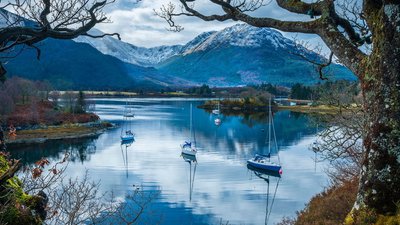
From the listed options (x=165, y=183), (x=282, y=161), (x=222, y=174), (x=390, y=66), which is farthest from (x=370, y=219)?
(x=282, y=161)

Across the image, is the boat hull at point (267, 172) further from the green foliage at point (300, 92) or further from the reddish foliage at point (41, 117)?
the green foliage at point (300, 92)

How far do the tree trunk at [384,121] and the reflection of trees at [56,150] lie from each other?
49049 mm

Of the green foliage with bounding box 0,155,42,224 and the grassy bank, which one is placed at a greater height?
the green foliage with bounding box 0,155,42,224

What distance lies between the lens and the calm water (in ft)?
107

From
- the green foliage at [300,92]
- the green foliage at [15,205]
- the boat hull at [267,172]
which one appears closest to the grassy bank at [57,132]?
the boat hull at [267,172]

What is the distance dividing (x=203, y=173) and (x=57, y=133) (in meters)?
41.5

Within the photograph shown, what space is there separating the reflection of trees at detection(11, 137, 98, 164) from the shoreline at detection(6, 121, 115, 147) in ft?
10.4

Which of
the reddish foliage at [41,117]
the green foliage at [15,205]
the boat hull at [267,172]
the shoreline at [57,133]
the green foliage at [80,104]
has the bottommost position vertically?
the boat hull at [267,172]

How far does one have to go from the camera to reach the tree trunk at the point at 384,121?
5.27 m

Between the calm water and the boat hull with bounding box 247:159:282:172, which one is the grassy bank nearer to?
the calm water

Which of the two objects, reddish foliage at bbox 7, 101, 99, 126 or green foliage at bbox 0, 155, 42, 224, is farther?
reddish foliage at bbox 7, 101, 99, 126

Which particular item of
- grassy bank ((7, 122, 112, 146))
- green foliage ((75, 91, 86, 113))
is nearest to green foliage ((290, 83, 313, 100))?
green foliage ((75, 91, 86, 113))

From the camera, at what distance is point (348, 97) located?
18.7 metres

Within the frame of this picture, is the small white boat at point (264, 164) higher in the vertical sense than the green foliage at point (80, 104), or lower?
lower
